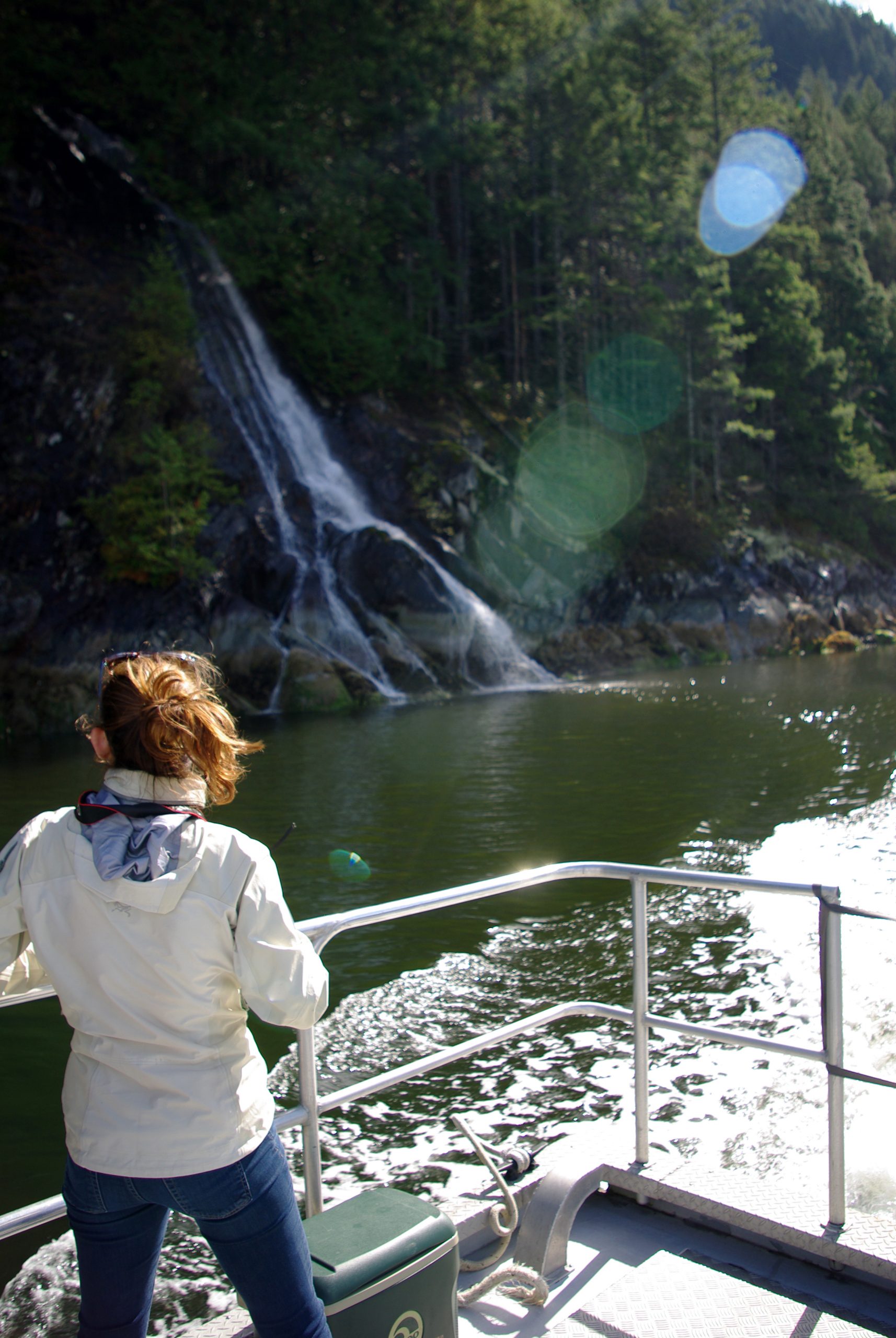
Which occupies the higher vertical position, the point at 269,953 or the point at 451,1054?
the point at 269,953

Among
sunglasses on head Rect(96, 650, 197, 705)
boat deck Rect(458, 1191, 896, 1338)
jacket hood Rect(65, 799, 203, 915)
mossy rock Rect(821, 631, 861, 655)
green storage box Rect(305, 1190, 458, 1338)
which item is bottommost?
mossy rock Rect(821, 631, 861, 655)

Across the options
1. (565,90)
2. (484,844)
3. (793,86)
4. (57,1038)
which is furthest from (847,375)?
(793,86)

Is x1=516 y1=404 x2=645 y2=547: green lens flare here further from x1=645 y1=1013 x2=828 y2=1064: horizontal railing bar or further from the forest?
x1=645 y1=1013 x2=828 y2=1064: horizontal railing bar

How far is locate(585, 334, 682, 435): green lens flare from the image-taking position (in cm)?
4406

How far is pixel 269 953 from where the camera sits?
185cm

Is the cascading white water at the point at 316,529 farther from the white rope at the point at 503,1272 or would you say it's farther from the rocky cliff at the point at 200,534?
the white rope at the point at 503,1272

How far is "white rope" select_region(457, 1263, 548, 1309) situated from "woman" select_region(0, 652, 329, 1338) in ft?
3.03

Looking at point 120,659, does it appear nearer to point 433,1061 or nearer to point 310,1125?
point 310,1125

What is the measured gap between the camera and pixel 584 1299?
9.18 ft

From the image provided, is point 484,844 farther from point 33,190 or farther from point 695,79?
point 695,79

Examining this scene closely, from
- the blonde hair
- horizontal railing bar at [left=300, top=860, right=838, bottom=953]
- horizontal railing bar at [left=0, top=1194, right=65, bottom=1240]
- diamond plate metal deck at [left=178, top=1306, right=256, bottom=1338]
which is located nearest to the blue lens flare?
horizontal railing bar at [left=300, top=860, right=838, bottom=953]

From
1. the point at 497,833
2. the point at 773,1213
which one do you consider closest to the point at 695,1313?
the point at 773,1213

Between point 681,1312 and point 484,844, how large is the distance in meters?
8.28

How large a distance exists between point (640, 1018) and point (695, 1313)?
2.63ft
